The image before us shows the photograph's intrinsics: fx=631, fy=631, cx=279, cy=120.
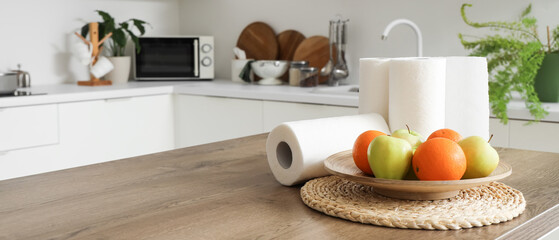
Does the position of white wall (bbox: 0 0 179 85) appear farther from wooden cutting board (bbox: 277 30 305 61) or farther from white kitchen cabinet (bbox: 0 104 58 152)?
wooden cutting board (bbox: 277 30 305 61)

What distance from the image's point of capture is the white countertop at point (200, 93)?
108 inches

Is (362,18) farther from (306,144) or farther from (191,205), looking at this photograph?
(191,205)

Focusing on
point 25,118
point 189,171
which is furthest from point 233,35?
point 189,171

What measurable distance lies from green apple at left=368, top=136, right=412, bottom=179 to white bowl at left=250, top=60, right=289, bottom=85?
2.52 metres

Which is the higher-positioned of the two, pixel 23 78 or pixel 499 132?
pixel 23 78

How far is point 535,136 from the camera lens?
7.41 ft

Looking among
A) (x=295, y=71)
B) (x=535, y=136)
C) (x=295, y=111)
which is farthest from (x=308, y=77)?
(x=535, y=136)

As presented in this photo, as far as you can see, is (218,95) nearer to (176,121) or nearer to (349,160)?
(176,121)

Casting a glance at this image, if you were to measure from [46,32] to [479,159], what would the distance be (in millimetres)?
3066

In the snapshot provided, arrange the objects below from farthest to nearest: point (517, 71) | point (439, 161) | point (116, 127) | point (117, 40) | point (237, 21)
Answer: point (237, 21)
point (117, 40)
point (116, 127)
point (517, 71)
point (439, 161)

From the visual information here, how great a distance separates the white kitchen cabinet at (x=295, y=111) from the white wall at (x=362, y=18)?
1.88 feet

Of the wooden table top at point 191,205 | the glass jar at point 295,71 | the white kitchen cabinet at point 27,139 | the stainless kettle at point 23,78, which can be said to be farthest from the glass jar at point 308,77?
the wooden table top at point 191,205

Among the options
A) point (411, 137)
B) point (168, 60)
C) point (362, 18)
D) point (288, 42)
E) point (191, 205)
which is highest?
point (362, 18)

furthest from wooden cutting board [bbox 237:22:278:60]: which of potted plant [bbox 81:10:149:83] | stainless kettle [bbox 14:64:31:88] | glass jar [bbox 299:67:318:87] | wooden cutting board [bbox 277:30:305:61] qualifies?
stainless kettle [bbox 14:64:31:88]
